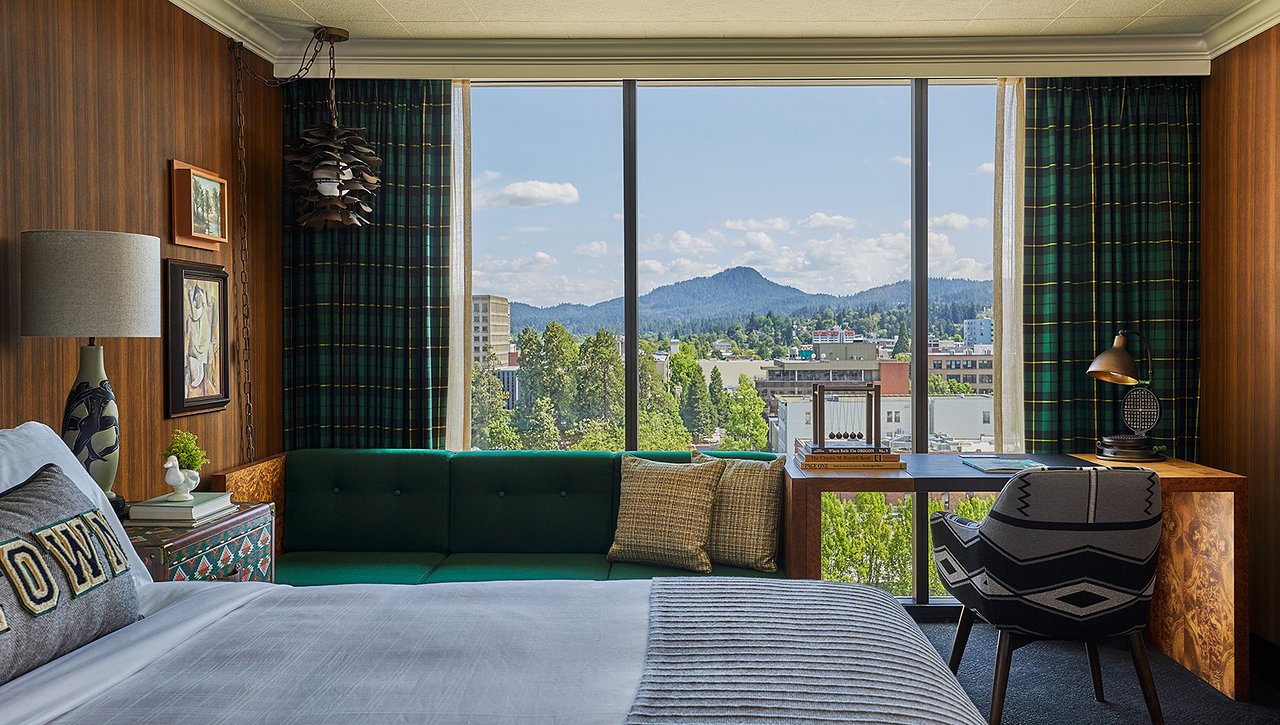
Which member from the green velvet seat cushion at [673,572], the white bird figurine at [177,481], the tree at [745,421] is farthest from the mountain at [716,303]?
the white bird figurine at [177,481]

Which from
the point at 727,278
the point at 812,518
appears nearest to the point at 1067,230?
the point at 727,278

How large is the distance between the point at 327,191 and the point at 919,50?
8.34 ft

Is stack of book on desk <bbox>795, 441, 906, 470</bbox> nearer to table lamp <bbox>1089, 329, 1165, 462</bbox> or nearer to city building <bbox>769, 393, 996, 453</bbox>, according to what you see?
city building <bbox>769, 393, 996, 453</bbox>

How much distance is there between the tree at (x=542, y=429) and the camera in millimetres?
4090

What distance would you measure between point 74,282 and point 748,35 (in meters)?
2.70

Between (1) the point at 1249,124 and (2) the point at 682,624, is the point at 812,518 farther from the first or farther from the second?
(1) the point at 1249,124

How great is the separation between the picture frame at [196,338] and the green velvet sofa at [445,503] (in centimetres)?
40

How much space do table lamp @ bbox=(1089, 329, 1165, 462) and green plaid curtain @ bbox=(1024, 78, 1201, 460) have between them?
0.24 m

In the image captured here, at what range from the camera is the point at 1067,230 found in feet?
12.8

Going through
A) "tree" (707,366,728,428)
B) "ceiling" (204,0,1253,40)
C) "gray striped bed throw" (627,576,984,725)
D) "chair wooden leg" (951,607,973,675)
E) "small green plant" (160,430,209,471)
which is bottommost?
"chair wooden leg" (951,607,973,675)

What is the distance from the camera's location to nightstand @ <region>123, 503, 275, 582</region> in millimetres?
2438

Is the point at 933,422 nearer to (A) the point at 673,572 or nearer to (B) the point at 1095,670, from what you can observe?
(B) the point at 1095,670

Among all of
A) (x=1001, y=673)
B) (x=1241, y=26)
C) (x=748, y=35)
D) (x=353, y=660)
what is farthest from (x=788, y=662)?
(x=1241, y=26)

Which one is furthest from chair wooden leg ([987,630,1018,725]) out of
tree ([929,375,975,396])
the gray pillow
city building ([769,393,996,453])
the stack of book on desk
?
the gray pillow
